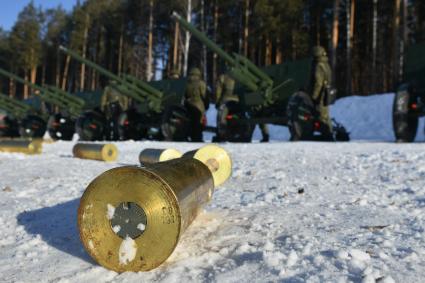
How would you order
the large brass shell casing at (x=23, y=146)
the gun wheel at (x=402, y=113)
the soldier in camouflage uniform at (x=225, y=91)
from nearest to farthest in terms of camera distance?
the gun wheel at (x=402, y=113), the large brass shell casing at (x=23, y=146), the soldier in camouflage uniform at (x=225, y=91)

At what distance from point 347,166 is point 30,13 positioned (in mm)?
48789

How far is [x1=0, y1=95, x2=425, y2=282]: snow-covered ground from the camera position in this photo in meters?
→ 1.69

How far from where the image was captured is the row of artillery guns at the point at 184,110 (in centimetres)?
903

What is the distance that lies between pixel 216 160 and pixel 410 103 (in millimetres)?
4818

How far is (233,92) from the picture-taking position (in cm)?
1079

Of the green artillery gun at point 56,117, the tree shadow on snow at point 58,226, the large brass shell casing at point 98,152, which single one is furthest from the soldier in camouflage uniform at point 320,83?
the green artillery gun at point 56,117

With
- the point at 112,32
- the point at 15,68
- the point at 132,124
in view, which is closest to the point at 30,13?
the point at 15,68

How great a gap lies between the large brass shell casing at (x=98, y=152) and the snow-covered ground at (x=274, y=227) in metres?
1.44

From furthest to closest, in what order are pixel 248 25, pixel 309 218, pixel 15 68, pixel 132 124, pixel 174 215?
pixel 15 68, pixel 248 25, pixel 132 124, pixel 309 218, pixel 174 215

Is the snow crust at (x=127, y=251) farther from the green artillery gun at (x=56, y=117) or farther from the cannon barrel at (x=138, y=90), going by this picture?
the green artillery gun at (x=56, y=117)

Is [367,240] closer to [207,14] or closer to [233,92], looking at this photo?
[233,92]

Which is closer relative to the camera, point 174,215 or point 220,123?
point 174,215

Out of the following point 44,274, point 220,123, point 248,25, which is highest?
point 248,25

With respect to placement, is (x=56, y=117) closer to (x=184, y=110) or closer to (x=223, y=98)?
(x=184, y=110)
